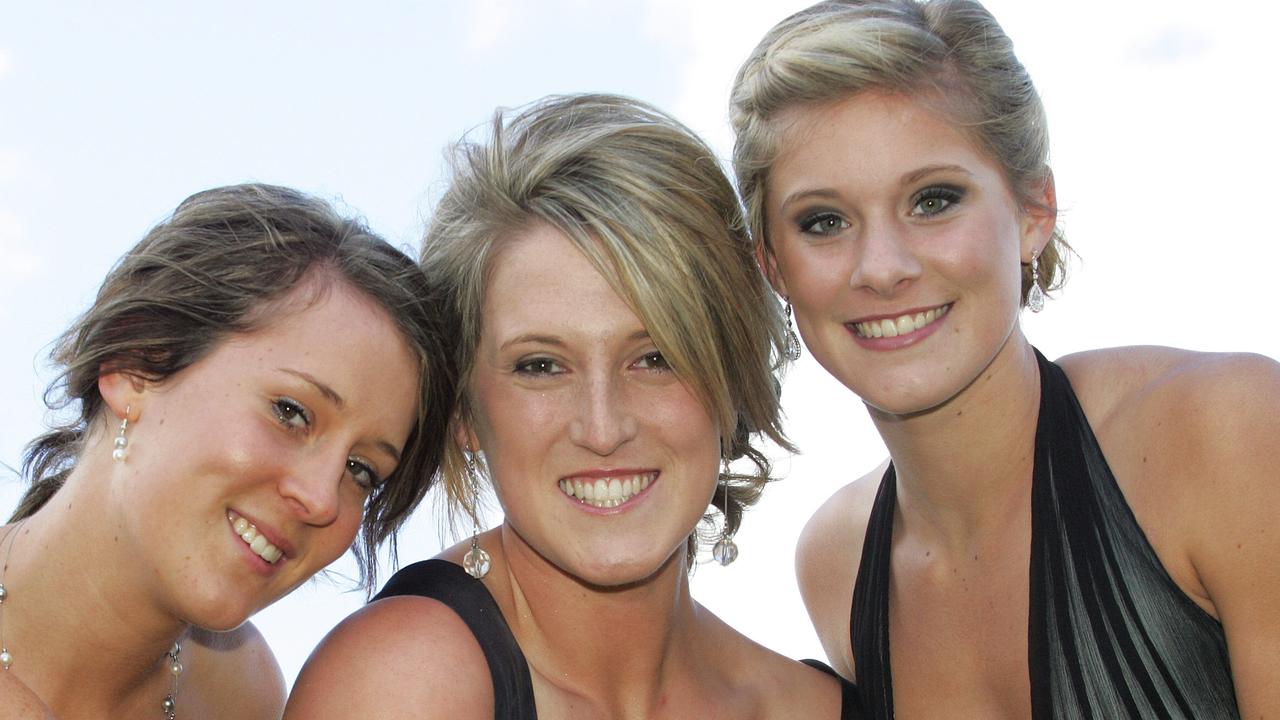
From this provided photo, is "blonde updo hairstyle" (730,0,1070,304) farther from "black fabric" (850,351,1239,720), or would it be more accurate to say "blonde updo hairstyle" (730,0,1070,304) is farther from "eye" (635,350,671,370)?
"black fabric" (850,351,1239,720)

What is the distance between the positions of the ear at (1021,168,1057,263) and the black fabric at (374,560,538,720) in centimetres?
182

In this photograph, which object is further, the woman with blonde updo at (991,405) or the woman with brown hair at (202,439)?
the woman with blonde updo at (991,405)

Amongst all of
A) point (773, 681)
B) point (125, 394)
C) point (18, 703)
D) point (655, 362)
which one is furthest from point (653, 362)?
point (18, 703)

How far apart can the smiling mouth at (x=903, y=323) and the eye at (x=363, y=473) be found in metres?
1.39

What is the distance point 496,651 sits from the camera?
3715 millimetres

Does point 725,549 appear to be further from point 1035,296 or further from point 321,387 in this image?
point 321,387

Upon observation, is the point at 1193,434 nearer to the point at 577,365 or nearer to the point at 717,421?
the point at 717,421

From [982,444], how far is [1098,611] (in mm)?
586

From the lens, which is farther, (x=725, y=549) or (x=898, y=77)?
(x=725, y=549)

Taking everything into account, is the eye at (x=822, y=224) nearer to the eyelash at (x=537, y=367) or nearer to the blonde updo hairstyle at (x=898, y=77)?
the blonde updo hairstyle at (x=898, y=77)

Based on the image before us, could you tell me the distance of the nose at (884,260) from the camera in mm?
3793

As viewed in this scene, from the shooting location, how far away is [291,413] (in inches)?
139

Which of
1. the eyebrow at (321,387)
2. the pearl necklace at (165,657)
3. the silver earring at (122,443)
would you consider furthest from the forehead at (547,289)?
the pearl necklace at (165,657)

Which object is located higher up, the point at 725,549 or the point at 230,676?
the point at 725,549
